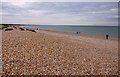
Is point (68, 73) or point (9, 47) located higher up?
point (9, 47)

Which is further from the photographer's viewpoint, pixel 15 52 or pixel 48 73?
pixel 15 52

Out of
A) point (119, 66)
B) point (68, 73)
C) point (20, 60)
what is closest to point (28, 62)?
point (20, 60)

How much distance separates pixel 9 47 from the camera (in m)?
16.9

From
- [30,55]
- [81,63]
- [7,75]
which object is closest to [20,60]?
[30,55]

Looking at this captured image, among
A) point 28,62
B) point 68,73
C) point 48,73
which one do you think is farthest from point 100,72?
point 28,62

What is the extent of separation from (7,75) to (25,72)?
1073 mm

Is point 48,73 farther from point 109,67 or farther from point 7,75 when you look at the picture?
point 109,67

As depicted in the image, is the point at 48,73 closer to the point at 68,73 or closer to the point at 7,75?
the point at 68,73

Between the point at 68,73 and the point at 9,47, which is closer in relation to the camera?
the point at 68,73

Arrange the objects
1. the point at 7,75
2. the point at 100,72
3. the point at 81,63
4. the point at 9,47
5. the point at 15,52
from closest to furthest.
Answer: the point at 7,75, the point at 100,72, the point at 81,63, the point at 15,52, the point at 9,47

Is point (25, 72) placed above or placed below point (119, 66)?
above

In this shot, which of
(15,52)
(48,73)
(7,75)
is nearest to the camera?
(7,75)

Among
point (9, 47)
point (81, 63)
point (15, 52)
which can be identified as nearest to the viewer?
point (81, 63)

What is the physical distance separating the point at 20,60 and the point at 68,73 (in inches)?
148
